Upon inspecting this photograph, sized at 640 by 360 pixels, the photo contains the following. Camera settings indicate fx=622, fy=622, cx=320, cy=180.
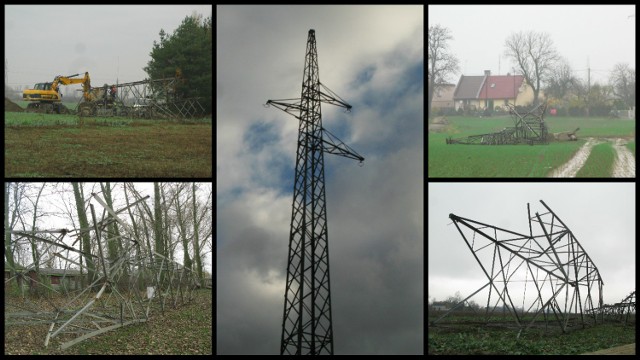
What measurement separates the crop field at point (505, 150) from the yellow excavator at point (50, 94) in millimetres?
8460

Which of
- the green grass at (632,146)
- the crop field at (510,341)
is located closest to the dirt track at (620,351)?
the crop field at (510,341)

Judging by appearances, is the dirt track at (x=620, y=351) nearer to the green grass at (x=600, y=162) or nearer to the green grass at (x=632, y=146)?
the green grass at (x=600, y=162)

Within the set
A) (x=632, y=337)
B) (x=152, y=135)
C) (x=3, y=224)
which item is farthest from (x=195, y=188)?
(x=632, y=337)

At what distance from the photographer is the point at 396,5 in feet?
45.0

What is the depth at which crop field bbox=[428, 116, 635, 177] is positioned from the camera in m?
14.0

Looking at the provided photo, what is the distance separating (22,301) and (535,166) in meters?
12.2

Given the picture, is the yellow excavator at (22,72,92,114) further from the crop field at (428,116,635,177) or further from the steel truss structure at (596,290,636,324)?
the steel truss structure at (596,290,636,324)

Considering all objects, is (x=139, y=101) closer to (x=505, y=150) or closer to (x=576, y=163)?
(x=505, y=150)

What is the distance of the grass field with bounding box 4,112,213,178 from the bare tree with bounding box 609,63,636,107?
31.1 feet

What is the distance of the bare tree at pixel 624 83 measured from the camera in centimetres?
1432

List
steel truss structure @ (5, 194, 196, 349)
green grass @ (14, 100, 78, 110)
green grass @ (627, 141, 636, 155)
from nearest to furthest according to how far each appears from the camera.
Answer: steel truss structure @ (5, 194, 196, 349), green grass @ (627, 141, 636, 155), green grass @ (14, 100, 78, 110)

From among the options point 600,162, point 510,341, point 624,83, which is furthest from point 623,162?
point 510,341

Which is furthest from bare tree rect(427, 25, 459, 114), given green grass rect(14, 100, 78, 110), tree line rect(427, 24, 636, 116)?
green grass rect(14, 100, 78, 110)

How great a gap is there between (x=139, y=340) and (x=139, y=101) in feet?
19.3
